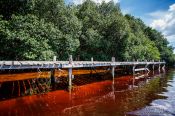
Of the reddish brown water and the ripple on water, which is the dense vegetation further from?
the ripple on water

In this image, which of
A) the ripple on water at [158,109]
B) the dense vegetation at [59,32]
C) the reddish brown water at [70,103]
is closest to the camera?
the reddish brown water at [70,103]

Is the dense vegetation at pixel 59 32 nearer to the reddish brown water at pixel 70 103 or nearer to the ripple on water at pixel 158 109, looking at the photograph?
the reddish brown water at pixel 70 103

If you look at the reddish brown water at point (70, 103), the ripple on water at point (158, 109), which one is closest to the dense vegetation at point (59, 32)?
the reddish brown water at point (70, 103)

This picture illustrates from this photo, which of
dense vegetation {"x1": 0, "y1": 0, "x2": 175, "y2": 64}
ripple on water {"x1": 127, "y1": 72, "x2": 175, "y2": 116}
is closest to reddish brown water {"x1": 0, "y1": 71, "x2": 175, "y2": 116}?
ripple on water {"x1": 127, "y1": 72, "x2": 175, "y2": 116}

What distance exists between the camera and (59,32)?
72.0 ft

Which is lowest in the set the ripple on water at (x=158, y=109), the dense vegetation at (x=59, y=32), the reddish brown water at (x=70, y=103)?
the ripple on water at (x=158, y=109)

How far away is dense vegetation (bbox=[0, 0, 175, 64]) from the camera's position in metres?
17.3

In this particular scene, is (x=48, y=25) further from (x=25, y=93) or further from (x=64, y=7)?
(x=25, y=93)

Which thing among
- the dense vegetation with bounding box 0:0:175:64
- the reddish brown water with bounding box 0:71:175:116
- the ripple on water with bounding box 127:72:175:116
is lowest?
the ripple on water with bounding box 127:72:175:116

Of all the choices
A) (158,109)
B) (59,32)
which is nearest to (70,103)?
(158,109)

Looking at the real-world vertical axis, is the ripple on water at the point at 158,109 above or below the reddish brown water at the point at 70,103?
below

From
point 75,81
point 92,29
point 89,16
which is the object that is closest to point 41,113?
point 75,81

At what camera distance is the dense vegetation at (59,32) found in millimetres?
17266

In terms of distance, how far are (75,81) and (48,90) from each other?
6.85m
